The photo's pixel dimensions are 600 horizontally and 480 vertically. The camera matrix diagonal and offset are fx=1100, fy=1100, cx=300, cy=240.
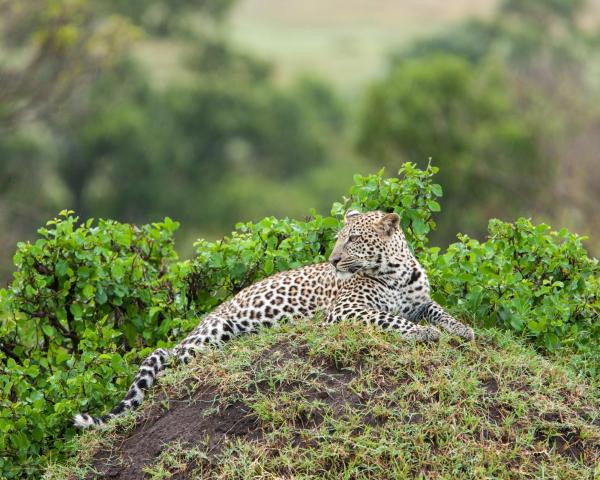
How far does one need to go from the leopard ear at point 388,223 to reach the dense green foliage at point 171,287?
0.85m

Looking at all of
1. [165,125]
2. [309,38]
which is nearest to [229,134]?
[165,125]

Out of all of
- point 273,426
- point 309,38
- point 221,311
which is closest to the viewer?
point 273,426

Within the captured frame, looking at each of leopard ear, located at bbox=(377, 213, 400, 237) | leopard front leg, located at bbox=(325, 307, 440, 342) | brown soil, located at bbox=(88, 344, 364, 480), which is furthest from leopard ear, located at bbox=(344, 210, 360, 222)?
brown soil, located at bbox=(88, 344, 364, 480)

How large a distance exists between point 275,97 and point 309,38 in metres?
26.7

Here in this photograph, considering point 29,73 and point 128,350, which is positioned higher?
point 29,73

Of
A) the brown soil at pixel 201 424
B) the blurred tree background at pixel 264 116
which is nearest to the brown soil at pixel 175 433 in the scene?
the brown soil at pixel 201 424

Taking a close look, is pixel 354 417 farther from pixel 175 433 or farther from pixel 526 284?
pixel 526 284

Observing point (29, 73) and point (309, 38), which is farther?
point (309, 38)

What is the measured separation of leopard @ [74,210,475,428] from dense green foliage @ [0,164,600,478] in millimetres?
676

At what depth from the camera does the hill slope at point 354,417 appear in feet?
25.7

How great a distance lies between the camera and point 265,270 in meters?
10.9

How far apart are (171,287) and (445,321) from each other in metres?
2.89

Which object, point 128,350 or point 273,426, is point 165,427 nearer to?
point 273,426

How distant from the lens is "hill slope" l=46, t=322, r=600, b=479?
7.85 metres
